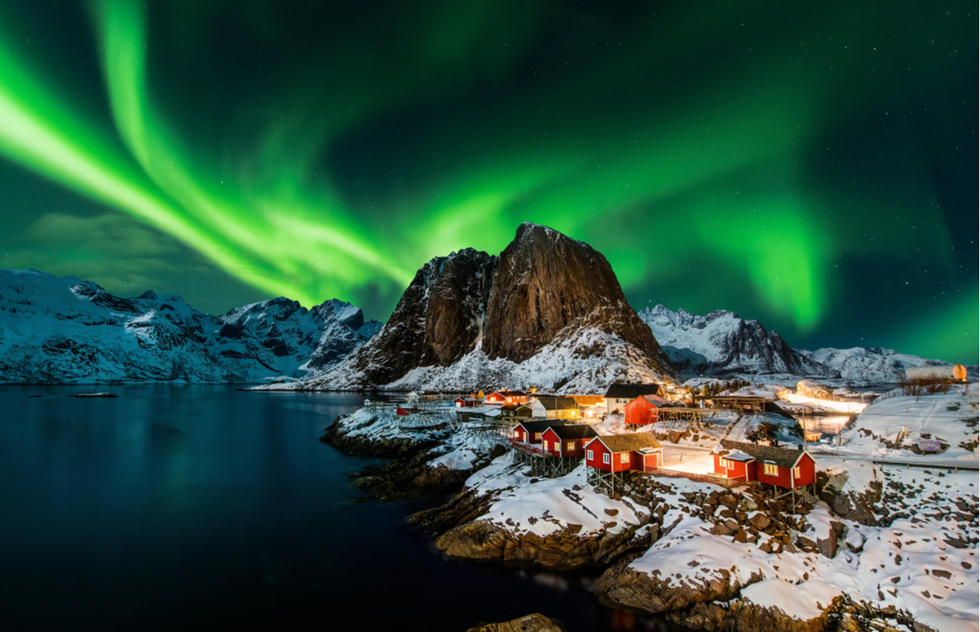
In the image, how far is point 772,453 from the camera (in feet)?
109

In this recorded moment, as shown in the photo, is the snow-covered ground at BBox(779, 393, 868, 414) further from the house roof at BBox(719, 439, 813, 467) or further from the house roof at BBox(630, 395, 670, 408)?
the house roof at BBox(719, 439, 813, 467)

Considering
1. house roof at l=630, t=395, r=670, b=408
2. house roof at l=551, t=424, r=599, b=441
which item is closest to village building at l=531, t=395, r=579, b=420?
house roof at l=630, t=395, r=670, b=408

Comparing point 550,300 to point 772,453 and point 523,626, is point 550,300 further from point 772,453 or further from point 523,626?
point 523,626

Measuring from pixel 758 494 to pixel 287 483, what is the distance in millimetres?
48390

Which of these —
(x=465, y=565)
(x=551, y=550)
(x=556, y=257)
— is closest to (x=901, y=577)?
(x=551, y=550)

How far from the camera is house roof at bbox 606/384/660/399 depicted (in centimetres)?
6469

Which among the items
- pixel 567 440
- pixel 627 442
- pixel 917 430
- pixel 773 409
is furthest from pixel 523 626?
pixel 773 409

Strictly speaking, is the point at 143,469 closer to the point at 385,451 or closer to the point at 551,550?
the point at 385,451

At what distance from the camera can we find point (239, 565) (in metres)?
31.1

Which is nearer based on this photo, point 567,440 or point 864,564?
point 864,564

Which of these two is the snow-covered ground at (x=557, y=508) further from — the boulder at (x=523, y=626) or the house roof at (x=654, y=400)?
the house roof at (x=654, y=400)

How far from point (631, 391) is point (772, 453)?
116 feet

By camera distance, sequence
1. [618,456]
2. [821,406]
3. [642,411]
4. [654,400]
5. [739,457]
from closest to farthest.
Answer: [739,457]
[618,456]
[642,411]
[654,400]
[821,406]

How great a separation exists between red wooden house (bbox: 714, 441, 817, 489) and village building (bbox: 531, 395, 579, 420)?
33675mm
